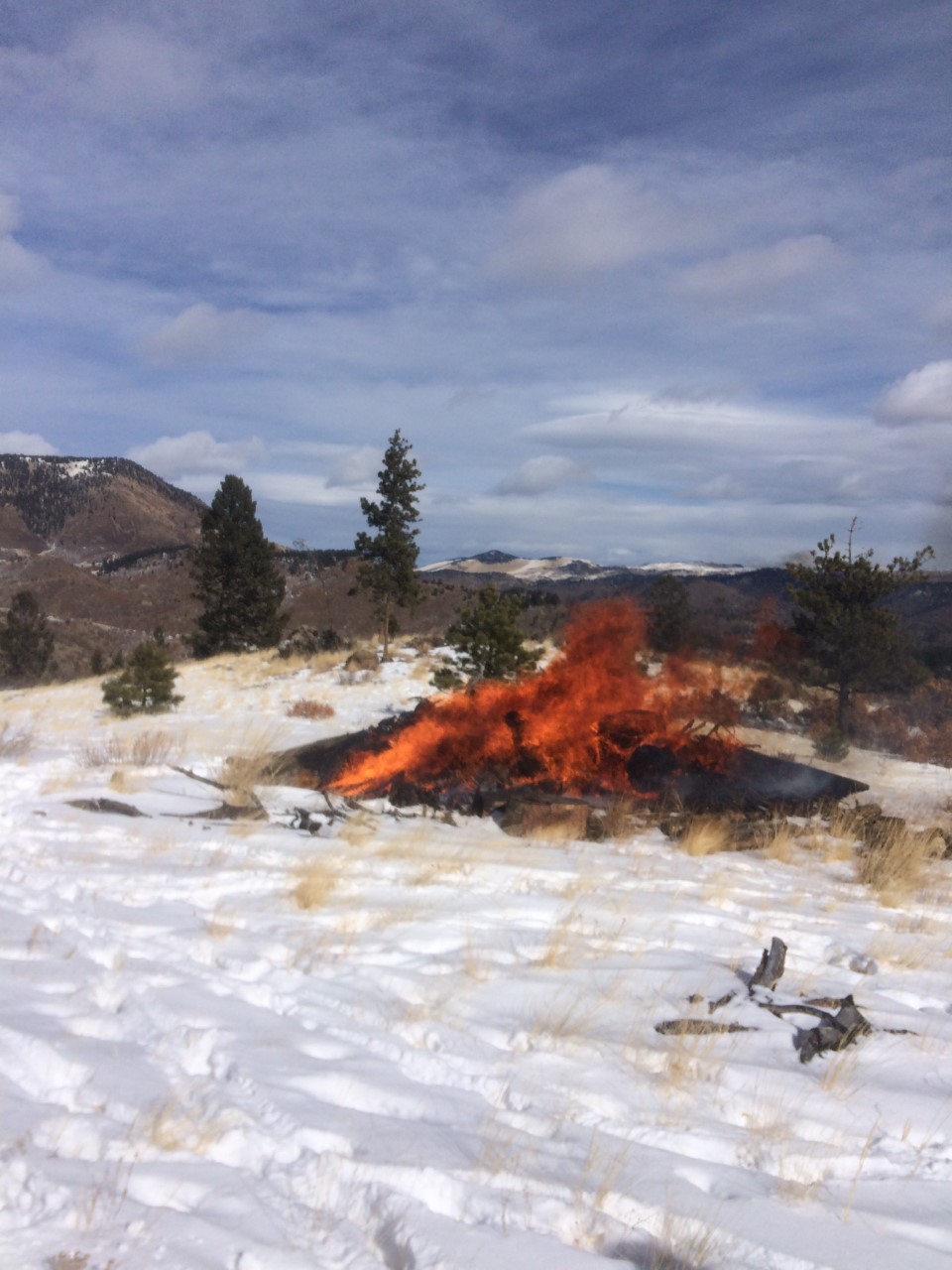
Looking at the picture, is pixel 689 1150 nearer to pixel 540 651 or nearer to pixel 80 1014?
pixel 80 1014

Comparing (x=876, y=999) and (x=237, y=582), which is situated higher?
(x=237, y=582)

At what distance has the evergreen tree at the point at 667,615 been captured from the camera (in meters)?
25.5

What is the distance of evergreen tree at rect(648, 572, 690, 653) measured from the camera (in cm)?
2552

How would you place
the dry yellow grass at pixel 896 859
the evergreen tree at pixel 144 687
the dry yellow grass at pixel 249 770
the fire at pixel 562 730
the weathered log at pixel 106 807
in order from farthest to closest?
1. the evergreen tree at pixel 144 687
2. the fire at pixel 562 730
3. the dry yellow grass at pixel 249 770
4. the weathered log at pixel 106 807
5. the dry yellow grass at pixel 896 859

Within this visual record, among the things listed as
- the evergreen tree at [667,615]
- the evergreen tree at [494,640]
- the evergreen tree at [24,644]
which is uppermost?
the evergreen tree at [667,615]

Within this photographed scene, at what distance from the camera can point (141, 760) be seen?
31.6ft

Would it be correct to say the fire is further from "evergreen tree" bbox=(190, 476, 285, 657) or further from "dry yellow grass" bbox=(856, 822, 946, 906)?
"evergreen tree" bbox=(190, 476, 285, 657)

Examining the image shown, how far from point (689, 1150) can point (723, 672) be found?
1963cm

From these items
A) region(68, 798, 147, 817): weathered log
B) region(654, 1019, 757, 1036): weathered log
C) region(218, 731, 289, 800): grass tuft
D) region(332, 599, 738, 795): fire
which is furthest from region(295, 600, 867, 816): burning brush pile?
region(654, 1019, 757, 1036): weathered log

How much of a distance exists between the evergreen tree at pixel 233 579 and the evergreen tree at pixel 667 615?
17.2m

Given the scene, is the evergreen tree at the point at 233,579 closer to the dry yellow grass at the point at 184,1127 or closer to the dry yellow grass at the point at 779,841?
the dry yellow grass at the point at 779,841

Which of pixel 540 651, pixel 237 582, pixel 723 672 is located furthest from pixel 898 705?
pixel 237 582

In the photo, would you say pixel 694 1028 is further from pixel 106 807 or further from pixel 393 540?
pixel 393 540

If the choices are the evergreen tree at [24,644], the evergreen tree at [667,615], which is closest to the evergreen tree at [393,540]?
the evergreen tree at [667,615]
